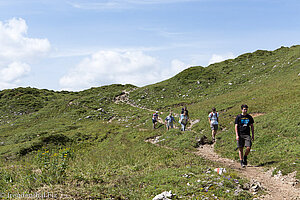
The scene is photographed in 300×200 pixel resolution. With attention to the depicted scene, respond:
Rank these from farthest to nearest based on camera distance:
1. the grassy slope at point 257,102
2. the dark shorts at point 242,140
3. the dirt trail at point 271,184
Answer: the grassy slope at point 257,102 < the dark shorts at point 242,140 < the dirt trail at point 271,184

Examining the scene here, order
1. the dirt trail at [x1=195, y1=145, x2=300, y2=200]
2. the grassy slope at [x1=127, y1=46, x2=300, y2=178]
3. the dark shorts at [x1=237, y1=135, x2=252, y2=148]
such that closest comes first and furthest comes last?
the dirt trail at [x1=195, y1=145, x2=300, y2=200]
the dark shorts at [x1=237, y1=135, x2=252, y2=148]
the grassy slope at [x1=127, y1=46, x2=300, y2=178]

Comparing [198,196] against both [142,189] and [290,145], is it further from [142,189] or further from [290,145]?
[290,145]

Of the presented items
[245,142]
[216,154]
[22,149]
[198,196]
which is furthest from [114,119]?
[198,196]

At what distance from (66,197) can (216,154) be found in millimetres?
11910

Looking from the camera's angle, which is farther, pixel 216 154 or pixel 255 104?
pixel 255 104

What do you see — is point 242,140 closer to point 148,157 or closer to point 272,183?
point 272,183

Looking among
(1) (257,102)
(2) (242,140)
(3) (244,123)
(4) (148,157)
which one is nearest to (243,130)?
(3) (244,123)

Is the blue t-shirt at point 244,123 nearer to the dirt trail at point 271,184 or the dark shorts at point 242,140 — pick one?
the dark shorts at point 242,140

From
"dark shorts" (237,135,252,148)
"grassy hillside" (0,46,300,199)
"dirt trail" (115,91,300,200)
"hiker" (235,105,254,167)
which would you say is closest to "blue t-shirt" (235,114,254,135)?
"hiker" (235,105,254,167)

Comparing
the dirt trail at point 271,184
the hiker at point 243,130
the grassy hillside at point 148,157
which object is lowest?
the dirt trail at point 271,184

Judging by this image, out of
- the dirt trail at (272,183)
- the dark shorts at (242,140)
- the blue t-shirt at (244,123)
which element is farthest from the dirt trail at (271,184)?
the blue t-shirt at (244,123)

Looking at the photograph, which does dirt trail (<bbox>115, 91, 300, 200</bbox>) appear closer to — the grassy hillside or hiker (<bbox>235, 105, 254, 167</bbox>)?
the grassy hillside

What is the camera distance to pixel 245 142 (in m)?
11.9

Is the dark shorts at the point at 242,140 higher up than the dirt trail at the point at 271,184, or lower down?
higher up
